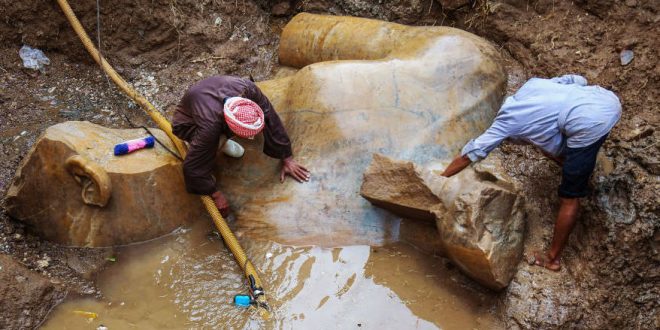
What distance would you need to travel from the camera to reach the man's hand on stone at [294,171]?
13.9 ft

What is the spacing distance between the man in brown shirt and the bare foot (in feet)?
5.56

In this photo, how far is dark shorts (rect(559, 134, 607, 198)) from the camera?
11.4 feet

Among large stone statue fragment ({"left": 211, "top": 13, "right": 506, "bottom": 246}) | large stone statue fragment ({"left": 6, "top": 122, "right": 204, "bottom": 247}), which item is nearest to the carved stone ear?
large stone statue fragment ({"left": 6, "top": 122, "right": 204, "bottom": 247})

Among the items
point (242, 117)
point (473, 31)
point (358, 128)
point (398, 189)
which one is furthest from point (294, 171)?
point (473, 31)

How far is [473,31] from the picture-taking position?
5.34 m

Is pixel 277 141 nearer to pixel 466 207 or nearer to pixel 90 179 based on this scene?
pixel 90 179

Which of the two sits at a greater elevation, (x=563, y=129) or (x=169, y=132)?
(x=563, y=129)

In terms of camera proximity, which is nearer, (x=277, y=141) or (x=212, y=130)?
(x=212, y=130)

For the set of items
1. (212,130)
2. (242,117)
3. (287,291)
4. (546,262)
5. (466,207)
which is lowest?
(287,291)

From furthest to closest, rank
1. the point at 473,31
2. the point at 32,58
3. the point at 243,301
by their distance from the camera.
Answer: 1. the point at 32,58
2. the point at 473,31
3. the point at 243,301

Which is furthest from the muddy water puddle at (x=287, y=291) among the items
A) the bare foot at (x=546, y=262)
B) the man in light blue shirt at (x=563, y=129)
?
the man in light blue shirt at (x=563, y=129)

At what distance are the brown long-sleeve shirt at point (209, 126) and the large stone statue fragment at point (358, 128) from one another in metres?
0.27

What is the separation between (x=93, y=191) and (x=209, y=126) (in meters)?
0.94

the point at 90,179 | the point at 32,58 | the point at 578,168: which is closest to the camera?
the point at 578,168
